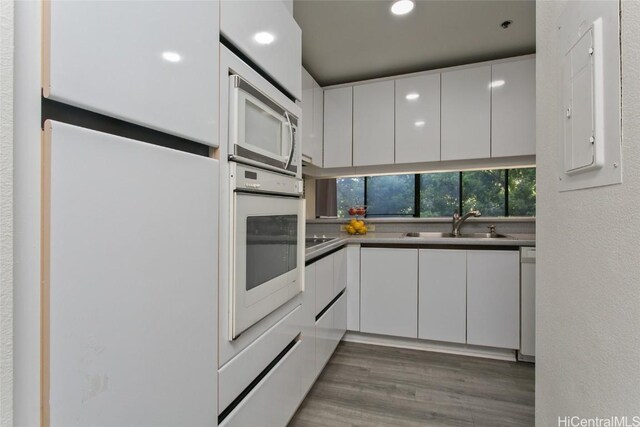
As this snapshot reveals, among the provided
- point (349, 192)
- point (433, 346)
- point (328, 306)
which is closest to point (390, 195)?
point (349, 192)

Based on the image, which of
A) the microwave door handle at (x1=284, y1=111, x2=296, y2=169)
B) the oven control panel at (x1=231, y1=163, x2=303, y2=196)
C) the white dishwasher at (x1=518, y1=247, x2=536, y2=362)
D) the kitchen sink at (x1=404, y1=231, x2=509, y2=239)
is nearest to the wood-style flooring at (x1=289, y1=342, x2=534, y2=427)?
the white dishwasher at (x1=518, y1=247, x2=536, y2=362)

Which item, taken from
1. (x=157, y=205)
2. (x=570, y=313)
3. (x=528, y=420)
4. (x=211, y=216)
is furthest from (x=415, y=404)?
(x=157, y=205)

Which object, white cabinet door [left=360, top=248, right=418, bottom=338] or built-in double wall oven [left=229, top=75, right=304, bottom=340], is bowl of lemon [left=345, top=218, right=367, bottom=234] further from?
built-in double wall oven [left=229, top=75, right=304, bottom=340]

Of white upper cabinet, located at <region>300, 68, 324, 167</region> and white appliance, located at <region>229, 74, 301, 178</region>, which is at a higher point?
white upper cabinet, located at <region>300, 68, 324, 167</region>

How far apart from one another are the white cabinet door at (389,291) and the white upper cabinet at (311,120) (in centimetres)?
99

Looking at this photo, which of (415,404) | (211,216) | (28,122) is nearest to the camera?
(28,122)

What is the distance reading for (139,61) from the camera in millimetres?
659

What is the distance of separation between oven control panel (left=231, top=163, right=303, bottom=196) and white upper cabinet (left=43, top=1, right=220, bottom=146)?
0.14 metres

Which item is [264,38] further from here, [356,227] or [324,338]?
[356,227]

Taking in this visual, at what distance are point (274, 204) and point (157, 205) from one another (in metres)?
0.58

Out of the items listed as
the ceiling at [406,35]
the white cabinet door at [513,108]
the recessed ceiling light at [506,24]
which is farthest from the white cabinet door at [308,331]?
the recessed ceiling light at [506,24]

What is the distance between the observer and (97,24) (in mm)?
570

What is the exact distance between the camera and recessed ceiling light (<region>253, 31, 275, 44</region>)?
1170mm

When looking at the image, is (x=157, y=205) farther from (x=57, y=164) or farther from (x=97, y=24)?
(x=97, y=24)
